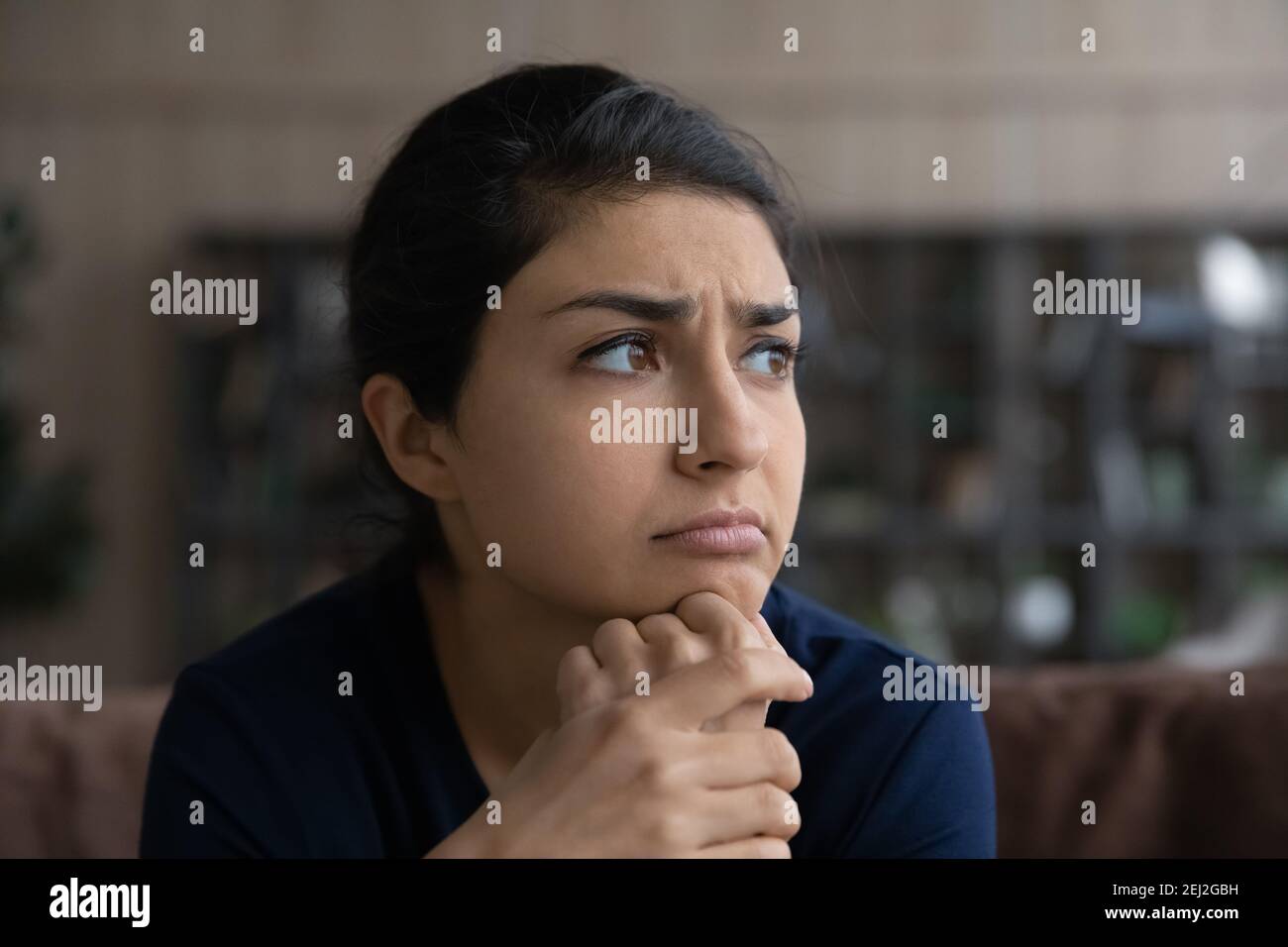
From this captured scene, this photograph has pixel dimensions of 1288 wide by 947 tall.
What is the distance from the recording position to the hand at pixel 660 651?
0.86 meters

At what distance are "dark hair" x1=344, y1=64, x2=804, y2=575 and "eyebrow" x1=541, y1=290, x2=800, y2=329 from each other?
7cm

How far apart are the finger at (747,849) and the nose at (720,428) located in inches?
10.6

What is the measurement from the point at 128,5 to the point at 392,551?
4.68 meters

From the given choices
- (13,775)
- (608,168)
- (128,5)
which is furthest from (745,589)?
(128,5)

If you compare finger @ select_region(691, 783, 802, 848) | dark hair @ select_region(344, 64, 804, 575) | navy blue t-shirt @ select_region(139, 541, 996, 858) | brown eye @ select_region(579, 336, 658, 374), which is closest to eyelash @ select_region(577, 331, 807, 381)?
brown eye @ select_region(579, 336, 658, 374)

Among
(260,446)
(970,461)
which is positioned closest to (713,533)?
(970,461)

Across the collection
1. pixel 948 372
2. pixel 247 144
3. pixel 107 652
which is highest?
pixel 247 144

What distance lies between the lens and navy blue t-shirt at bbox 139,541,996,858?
3.10 feet

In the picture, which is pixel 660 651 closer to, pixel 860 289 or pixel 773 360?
pixel 773 360

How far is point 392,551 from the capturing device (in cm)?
120

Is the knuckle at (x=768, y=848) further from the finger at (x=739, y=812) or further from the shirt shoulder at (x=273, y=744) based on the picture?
the shirt shoulder at (x=273, y=744)

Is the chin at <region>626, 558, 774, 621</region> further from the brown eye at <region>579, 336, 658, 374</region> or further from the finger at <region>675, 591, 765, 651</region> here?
the brown eye at <region>579, 336, 658, 374</region>

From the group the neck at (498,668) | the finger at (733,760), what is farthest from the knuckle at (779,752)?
the neck at (498,668)

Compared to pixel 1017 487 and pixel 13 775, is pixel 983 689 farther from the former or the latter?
pixel 1017 487
